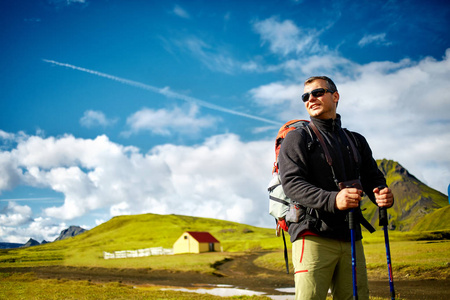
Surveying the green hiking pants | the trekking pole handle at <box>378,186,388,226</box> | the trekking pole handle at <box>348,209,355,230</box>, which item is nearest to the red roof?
the trekking pole handle at <box>378,186,388,226</box>

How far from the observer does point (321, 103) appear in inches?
159

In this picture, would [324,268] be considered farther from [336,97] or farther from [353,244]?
[336,97]

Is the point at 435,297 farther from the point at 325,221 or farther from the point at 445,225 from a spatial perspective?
the point at 445,225

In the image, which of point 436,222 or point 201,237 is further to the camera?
point 436,222

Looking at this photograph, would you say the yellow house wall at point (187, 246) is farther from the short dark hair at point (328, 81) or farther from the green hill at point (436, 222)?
the green hill at point (436, 222)

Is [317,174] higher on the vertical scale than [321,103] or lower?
lower

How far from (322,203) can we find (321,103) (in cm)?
128

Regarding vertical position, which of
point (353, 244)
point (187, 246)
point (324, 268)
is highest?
point (353, 244)

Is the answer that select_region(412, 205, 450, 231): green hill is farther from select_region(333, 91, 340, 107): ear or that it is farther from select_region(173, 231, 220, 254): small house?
select_region(333, 91, 340, 107): ear

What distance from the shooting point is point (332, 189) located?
3744mm

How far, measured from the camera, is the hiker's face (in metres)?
4.03

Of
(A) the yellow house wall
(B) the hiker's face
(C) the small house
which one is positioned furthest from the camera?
(C) the small house

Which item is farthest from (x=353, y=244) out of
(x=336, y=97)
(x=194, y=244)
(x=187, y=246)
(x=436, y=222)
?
(x=436, y=222)

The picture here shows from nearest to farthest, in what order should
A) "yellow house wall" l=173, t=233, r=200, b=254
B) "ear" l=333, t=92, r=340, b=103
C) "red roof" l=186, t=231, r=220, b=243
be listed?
"ear" l=333, t=92, r=340, b=103 → "yellow house wall" l=173, t=233, r=200, b=254 → "red roof" l=186, t=231, r=220, b=243
